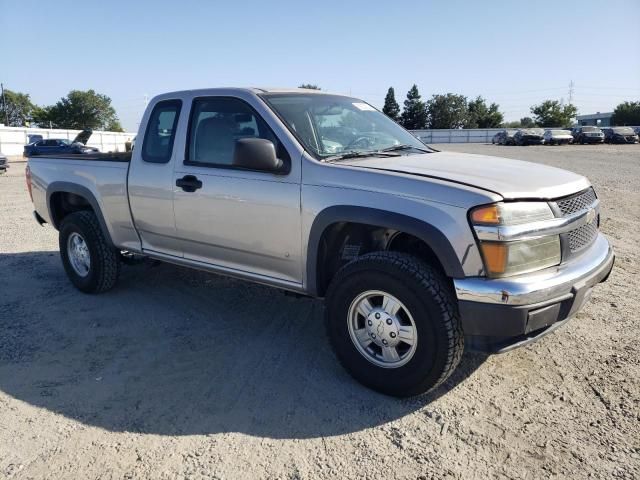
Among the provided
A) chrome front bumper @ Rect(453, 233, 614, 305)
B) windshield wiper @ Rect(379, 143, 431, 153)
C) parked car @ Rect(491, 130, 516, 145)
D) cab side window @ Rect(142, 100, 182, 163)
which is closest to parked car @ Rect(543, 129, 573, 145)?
parked car @ Rect(491, 130, 516, 145)

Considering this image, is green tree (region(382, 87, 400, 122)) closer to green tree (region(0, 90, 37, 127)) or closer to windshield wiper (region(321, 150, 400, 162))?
green tree (region(0, 90, 37, 127))

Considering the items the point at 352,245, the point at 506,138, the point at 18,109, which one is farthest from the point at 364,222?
the point at 18,109

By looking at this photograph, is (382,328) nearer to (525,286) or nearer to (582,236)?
(525,286)

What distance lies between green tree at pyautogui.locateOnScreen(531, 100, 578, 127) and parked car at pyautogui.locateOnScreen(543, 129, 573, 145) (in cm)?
4203

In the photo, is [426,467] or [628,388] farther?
[628,388]

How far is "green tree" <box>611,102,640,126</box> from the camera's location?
7138 cm

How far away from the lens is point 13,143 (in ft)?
144

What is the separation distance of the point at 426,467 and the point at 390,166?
182cm

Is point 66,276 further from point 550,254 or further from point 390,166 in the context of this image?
point 550,254

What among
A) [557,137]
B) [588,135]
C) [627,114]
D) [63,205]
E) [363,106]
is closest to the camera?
[363,106]

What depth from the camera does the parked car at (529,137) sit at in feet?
147

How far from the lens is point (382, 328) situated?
3.26m

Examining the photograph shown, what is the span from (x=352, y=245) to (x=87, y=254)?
10.1 ft

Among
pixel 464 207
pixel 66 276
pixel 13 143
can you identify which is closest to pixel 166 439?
pixel 464 207
